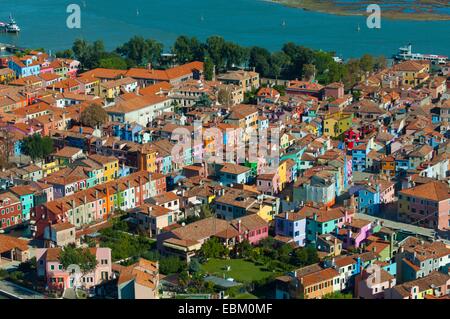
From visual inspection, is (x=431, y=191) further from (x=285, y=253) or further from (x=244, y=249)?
(x=244, y=249)

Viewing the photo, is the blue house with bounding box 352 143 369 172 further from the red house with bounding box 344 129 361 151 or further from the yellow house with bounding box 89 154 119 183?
the yellow house with bounding box 89 154 119 183

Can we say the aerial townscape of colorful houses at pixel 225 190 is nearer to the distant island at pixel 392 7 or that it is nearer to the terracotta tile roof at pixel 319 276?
the terracotta tile roof at pixel 319 276

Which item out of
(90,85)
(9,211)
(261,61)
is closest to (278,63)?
(261,61)

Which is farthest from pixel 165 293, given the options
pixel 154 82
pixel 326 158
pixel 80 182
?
pixel 154 82

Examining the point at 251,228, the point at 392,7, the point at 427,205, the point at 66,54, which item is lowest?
the point at 251,228

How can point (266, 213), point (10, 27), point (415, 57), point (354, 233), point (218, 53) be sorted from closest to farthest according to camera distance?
point (354, 233) → point (266, 213) → point (218, 53) → point (415, 57) → point (10, 27)
